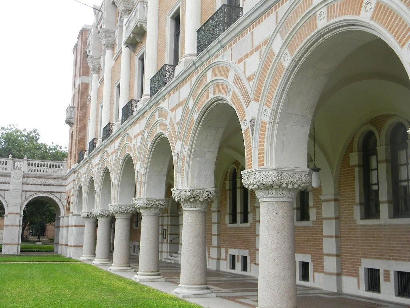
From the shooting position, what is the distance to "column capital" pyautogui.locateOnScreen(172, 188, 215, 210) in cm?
1227

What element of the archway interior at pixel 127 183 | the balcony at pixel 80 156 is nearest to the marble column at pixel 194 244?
the archway interior at pixel 127 183

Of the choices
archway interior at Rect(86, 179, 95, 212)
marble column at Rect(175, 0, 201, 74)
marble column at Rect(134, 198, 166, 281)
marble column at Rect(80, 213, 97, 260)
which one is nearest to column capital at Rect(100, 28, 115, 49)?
archway interior at Rect(86, 179, 95, 212)

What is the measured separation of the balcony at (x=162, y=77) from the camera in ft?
50.2

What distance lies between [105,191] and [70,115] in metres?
16.1

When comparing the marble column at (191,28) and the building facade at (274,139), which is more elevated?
the marble column at (191,28)

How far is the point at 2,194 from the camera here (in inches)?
1347

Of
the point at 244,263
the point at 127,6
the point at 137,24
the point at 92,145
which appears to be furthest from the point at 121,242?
the point at 127,6

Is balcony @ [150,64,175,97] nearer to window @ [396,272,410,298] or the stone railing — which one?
window @ [396,272,410,298]

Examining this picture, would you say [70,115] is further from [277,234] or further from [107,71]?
[277,234]

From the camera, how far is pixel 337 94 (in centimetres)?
1234

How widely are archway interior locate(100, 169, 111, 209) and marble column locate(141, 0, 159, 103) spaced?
24.2ft

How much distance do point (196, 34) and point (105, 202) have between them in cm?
1260

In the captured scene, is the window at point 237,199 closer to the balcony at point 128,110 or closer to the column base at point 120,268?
the column base at point 120,268

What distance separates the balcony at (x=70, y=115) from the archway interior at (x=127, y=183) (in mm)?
19819
